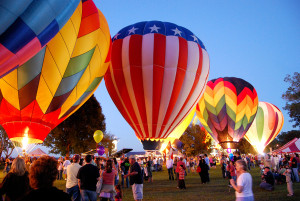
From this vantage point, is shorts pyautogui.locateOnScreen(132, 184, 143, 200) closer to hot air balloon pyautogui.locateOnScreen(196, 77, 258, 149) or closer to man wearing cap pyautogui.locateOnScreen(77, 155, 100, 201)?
man wearing cap pyautogui.locateOnScreen(77, 155, 100, 201)

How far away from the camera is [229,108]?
2225 centimetres

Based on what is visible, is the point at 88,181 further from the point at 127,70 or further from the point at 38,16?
the point at 127,70

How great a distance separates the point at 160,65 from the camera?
49.9 feet

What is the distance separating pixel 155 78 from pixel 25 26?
9801mm

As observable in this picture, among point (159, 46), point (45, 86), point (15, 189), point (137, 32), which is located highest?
point (137, 32)

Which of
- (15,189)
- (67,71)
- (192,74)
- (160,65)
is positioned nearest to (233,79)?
(192,74)

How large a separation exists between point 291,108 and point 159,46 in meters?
17.0

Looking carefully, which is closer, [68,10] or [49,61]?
[68,10]

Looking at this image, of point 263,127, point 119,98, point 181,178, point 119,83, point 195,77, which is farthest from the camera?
point 263,127

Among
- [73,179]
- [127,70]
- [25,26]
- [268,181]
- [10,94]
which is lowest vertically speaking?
[268,181]

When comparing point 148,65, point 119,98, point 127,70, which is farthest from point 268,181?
point 119,98

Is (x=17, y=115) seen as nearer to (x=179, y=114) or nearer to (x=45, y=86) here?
(x=45, y=86)

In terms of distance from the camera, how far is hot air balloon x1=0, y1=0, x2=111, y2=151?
30.3ft

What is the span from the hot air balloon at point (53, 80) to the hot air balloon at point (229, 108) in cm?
1360
